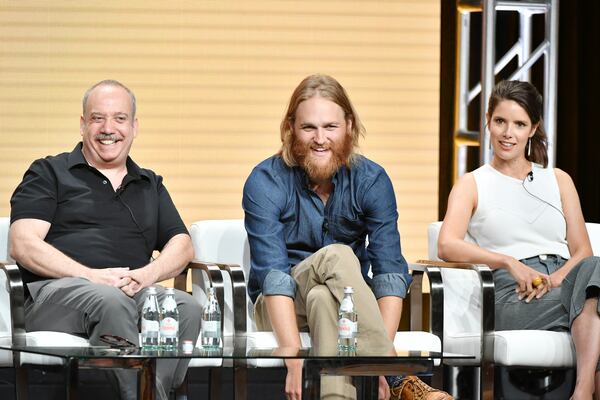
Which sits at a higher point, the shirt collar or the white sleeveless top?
the shirt collar

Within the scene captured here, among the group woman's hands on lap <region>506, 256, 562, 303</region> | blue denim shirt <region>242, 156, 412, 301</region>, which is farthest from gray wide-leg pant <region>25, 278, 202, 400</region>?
woman's hands on lap <region>506, 256, 562, 303</region>

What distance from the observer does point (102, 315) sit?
367 cm

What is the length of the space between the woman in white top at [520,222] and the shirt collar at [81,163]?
112 cm

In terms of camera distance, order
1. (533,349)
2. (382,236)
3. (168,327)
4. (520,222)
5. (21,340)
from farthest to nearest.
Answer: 1. (520,222)
2. (382,236)
3. (533,349)
4. (21,340)
5. (168,327)

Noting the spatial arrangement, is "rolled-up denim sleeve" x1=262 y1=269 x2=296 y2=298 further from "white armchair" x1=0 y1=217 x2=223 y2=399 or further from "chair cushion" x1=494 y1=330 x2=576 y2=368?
"chair cushion" x1=494 y1=330 x2=576 y2=368

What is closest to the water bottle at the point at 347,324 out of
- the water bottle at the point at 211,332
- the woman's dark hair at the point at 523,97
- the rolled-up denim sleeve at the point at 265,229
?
the water bottle at the point at 211,332

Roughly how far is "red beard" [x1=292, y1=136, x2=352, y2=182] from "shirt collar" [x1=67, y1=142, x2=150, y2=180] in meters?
0.58

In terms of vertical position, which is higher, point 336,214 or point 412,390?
point 336,214

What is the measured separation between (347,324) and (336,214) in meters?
0.88

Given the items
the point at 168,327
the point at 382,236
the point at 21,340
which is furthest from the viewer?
the point at 382,236

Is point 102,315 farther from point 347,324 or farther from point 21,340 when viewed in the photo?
point 347,324

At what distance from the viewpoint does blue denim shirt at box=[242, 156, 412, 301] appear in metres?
4.07

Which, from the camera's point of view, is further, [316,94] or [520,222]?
[520,222]

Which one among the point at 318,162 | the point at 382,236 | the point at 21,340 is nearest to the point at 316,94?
the point at 318,162
